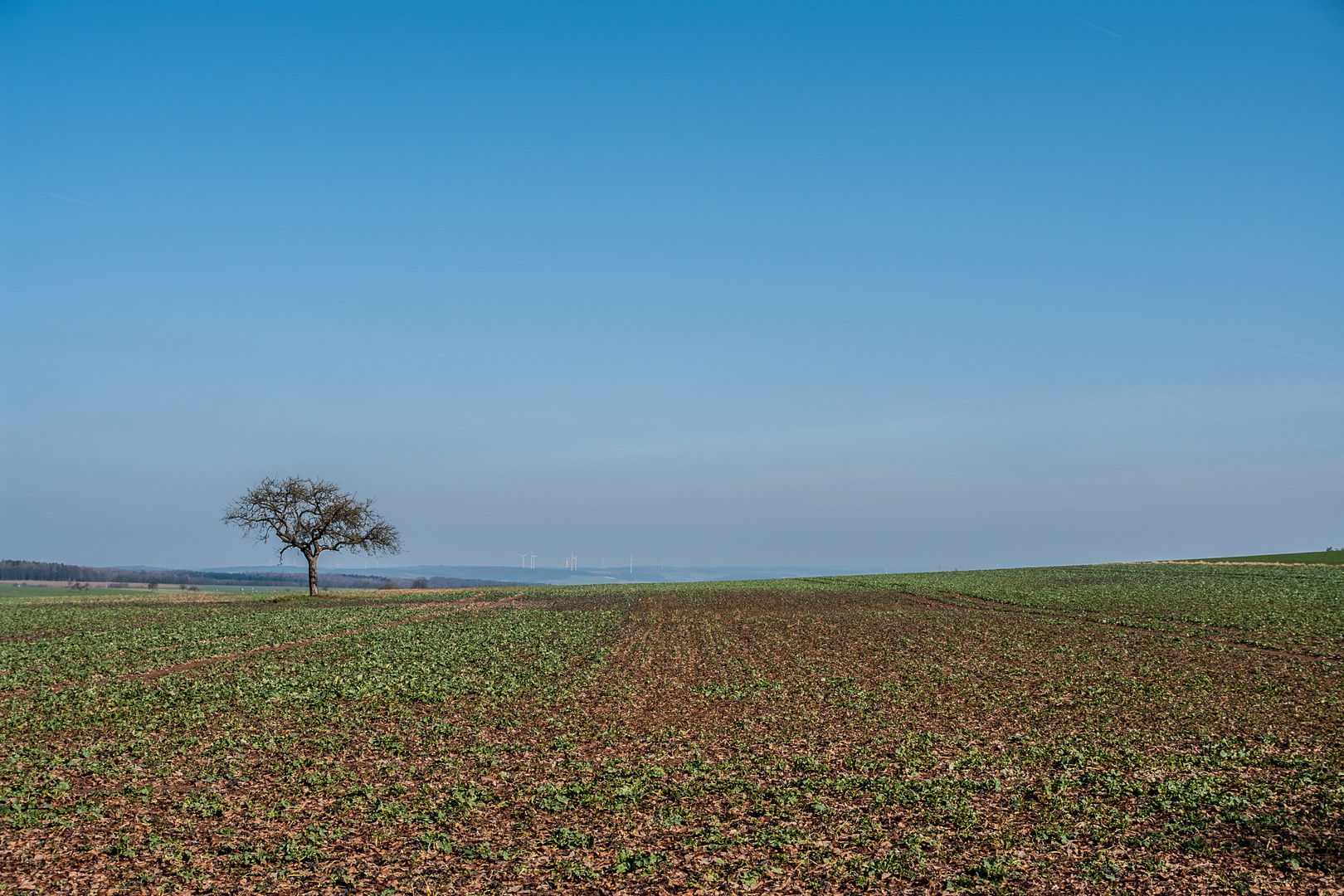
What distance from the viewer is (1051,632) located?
37719mm

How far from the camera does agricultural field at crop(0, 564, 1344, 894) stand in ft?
35.0

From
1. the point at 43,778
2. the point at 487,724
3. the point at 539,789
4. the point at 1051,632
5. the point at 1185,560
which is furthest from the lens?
the point at 1185,560

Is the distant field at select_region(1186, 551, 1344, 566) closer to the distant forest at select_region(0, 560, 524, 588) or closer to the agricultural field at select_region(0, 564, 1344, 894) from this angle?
the agricultural field at select_region(0, 564, 1344, 894)

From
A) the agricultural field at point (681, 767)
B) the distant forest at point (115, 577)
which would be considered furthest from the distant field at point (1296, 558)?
the distant forest at point (115, 577)

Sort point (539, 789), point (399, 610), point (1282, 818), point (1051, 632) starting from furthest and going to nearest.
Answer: point (399, 610) → point (1051, 632) → point (539, 789) → point (1282, 818)

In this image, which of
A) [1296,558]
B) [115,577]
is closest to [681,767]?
[1296,558]

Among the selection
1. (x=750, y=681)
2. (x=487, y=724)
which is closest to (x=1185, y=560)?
(x=750, y=681)

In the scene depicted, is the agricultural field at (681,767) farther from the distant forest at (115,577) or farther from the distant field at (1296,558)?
the distant forest at (115,577)

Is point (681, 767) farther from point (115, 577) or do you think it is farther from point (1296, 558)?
point (115, 577)

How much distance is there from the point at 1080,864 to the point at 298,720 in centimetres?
1659

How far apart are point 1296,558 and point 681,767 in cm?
12882

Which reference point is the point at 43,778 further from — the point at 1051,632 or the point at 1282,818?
the point at 1051,632

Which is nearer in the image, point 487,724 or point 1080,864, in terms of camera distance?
point 1080,864

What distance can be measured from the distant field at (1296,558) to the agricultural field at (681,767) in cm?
9200
